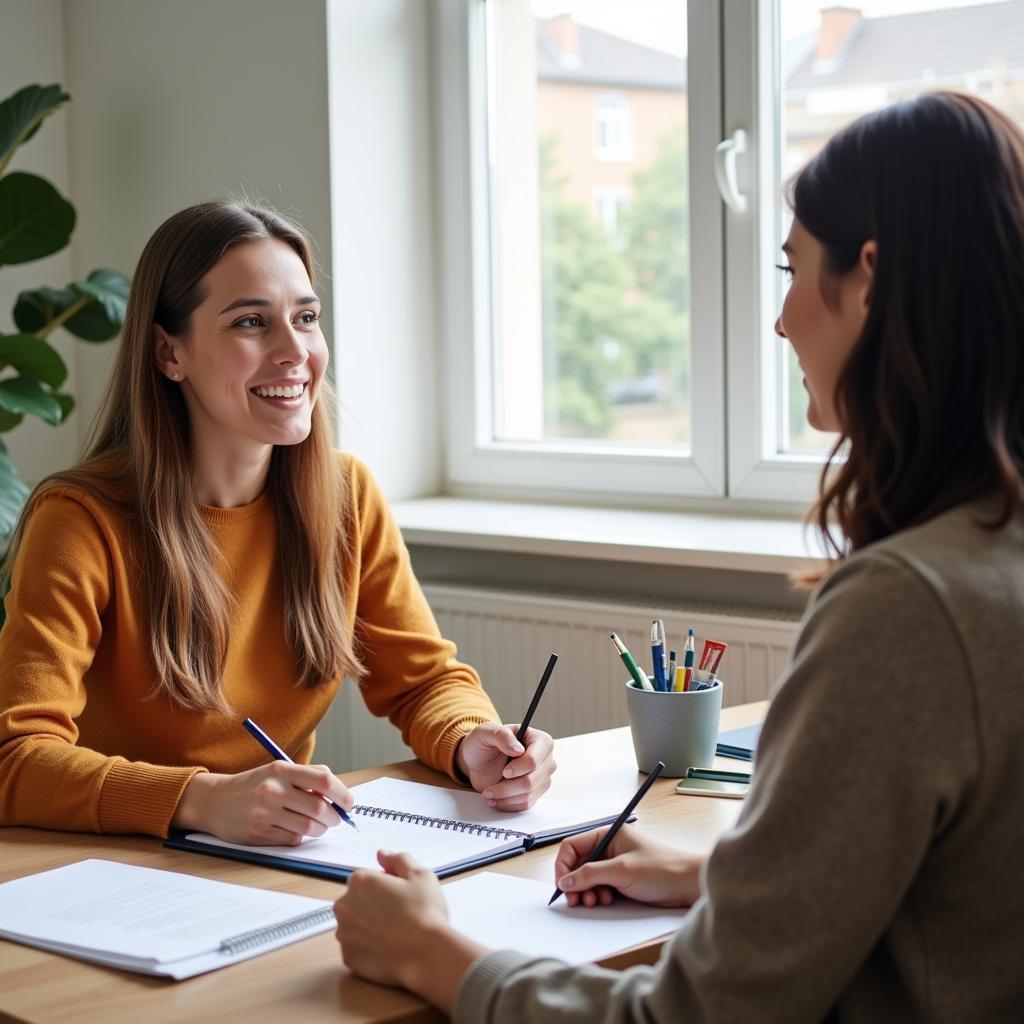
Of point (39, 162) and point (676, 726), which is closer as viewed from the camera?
point (676, 726)

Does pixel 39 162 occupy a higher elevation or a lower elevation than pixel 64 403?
higher

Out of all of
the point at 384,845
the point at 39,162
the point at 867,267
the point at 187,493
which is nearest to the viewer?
the point at 867,267

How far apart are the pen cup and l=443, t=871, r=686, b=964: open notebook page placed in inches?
13.6

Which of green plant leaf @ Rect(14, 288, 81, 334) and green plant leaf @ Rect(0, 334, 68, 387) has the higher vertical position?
green plant leaf @ Rect(14, 288, 81, 334)

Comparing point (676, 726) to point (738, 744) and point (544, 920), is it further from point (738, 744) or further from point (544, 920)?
point (544, 920)

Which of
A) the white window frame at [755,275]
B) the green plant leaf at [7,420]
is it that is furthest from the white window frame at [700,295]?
the green plant leaf at [7,420]

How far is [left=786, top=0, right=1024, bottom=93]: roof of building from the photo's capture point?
89.6 inches

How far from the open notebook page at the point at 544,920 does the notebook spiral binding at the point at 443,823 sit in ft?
0.38

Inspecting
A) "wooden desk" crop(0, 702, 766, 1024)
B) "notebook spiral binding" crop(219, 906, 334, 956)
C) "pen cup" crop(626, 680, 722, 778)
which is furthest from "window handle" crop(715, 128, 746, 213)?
"notebook spiral binding" crop(219, 906, 334, 956)

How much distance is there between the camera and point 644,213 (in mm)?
2738

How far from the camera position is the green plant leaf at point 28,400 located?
262cm

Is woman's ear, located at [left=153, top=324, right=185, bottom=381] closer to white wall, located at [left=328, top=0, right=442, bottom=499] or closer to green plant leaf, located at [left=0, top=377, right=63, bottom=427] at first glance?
green plant leaf, located at [left=0, top=377, right=63, bottom=427]

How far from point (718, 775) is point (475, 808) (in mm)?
268

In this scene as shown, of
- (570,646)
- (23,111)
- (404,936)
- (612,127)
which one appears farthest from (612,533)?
(404,936)
